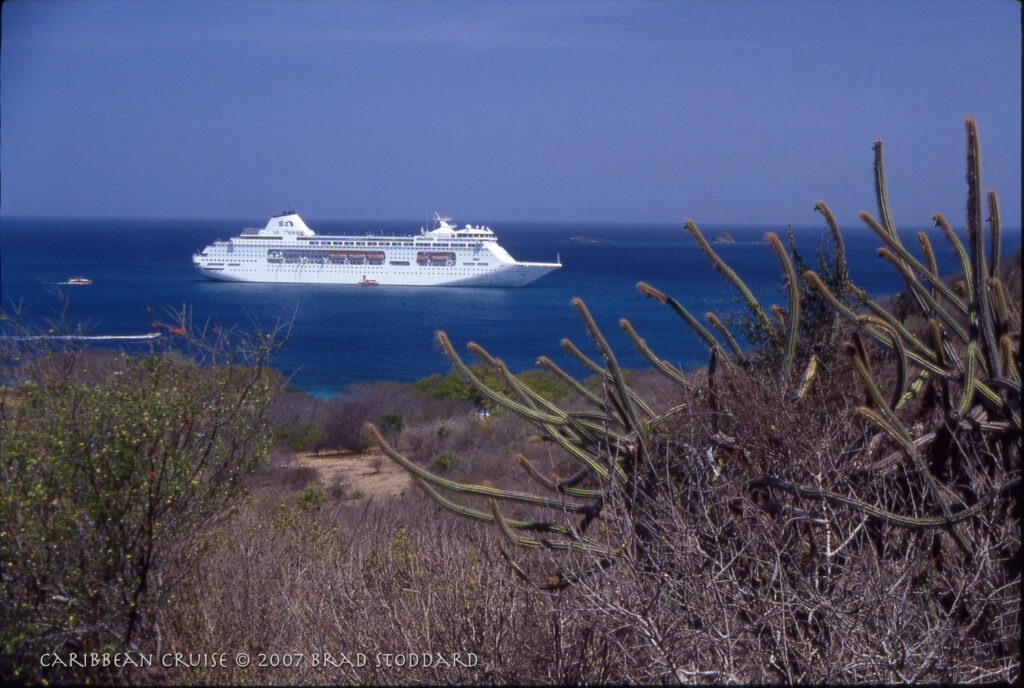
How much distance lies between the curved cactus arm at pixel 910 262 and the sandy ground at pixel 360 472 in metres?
7.03

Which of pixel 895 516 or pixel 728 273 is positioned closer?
pixel 895 516

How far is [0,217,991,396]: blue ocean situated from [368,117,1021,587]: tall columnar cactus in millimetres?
1270

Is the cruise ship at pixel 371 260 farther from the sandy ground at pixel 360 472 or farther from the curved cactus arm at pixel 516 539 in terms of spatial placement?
the curved cactus arm at pixel 516 539

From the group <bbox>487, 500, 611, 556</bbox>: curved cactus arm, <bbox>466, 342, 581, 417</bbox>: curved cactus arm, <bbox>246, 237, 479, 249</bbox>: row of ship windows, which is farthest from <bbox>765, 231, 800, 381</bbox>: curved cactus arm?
<bbox>246, 237, 479, 249</bbox>: row of ship windows

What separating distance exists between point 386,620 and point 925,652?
2381 millimetres

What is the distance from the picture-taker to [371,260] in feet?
156

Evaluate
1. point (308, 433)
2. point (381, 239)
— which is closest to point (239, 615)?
point (308, 433)

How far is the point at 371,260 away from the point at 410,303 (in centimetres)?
766

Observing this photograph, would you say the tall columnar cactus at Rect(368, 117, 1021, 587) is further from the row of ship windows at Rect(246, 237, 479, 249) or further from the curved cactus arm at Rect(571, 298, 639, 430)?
the row of ship windows at Rect(246, 237, 479, 249)

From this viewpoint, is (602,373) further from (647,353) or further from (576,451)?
(576,451)

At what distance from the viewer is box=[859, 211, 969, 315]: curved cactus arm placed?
410 cm

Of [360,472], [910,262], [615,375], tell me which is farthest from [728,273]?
[360,472]

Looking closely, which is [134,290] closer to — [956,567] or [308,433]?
[308,433]

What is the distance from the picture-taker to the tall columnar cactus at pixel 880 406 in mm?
3551
